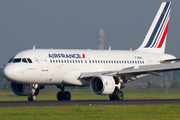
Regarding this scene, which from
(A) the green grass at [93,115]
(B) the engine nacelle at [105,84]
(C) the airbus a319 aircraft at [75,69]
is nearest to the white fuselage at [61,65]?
(C) the airbus a319 aircraft at [75,69]

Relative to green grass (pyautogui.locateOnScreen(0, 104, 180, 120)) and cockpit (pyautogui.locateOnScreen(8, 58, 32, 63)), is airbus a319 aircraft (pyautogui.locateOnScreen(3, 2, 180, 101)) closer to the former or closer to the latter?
cockpit (pyautogui.locateOnScreen(8, 58, 32, 63))

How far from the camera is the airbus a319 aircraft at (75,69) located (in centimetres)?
3375

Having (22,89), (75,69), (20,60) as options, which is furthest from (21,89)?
(75,69)

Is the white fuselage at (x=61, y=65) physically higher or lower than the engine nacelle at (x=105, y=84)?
higher

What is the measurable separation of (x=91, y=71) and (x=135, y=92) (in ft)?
70.7

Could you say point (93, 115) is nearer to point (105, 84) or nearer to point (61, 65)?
point (105, 84)

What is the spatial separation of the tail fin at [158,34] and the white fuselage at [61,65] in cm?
455

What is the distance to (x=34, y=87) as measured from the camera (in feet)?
115

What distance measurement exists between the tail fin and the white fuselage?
4550mm

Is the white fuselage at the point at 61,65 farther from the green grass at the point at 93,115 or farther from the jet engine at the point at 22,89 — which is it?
the green grass at the point at 93,115

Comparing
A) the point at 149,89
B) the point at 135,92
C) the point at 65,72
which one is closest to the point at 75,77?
the point at 65,72

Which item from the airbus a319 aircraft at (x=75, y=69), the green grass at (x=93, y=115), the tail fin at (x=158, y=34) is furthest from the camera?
the tail fin at (x=158, y=34)

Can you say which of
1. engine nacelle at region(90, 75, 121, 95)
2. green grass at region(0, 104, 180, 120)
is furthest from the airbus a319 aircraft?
green grass at region(0, 104, 180, 120)

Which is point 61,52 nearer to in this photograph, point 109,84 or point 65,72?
point 65,72
